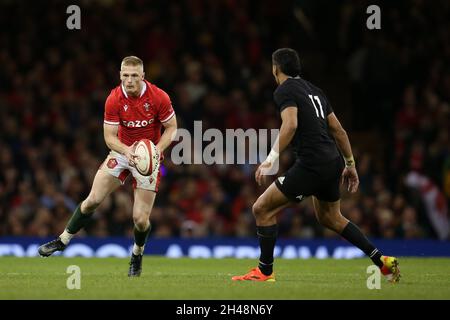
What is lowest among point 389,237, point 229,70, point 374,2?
point 389,237

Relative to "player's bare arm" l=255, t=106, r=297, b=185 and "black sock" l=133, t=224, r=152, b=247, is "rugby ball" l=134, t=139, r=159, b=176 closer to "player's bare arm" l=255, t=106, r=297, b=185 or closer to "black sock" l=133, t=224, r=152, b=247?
"black sock" l=133, t=224, r=152, b=247

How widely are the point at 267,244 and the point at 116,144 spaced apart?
1909 mm

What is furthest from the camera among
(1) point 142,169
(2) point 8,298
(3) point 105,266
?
(3) point 105,266

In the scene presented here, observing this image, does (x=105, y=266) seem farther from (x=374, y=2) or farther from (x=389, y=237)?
(x=374, y=2)

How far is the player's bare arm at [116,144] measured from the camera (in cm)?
1023

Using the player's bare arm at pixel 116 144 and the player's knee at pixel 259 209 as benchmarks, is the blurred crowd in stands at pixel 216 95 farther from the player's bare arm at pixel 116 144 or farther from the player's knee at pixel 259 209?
the player's knee at pixel 259 209

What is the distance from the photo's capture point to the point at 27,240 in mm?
15672

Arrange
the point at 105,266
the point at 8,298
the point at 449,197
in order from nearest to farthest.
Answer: the point at 8,298 < the point at 105,266 < the point at 449,197

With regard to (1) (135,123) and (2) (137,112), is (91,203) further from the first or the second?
(2) (137,112)

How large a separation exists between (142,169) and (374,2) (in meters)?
10.5

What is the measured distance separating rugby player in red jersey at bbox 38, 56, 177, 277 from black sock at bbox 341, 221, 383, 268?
81.4 inches

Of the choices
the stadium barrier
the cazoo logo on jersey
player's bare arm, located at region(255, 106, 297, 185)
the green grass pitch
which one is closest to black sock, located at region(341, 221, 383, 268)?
the green grass pitch

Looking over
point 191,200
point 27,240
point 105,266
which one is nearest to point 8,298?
point 105,266

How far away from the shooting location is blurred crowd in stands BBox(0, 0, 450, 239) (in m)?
16.7
